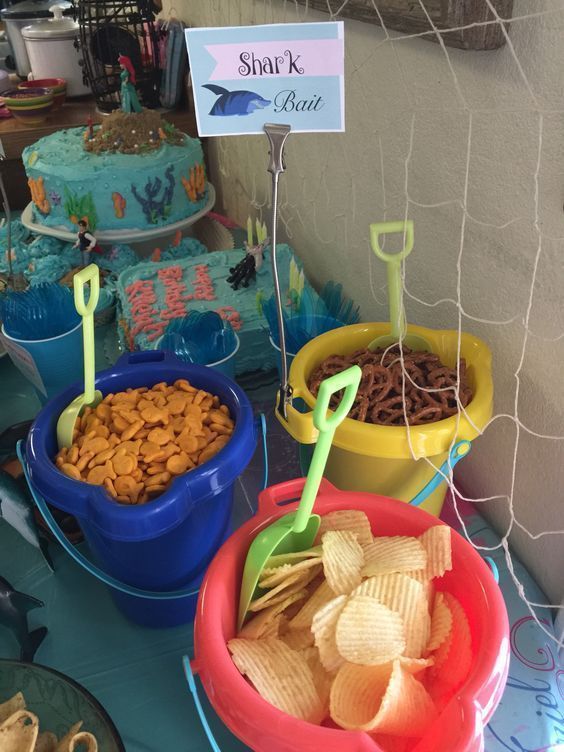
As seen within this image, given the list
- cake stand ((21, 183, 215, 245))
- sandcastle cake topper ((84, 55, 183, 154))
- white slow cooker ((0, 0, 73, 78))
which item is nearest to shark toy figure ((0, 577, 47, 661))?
cake stand ((21, 183, 215, 245))

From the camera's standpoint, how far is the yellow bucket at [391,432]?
0.53m

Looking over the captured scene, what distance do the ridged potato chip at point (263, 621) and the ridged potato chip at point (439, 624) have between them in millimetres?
105

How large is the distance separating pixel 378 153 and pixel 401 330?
25 centimetres

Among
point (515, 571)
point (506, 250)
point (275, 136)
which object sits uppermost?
point (275, 136)

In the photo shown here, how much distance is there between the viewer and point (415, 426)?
1.76 ft

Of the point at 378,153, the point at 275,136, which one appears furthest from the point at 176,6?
the point at 275,136

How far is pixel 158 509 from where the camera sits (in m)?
0.48

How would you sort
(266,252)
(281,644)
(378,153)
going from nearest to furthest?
(281,644)
(378,153)
(266,252)

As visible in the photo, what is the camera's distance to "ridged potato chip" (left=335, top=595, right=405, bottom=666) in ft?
1.37

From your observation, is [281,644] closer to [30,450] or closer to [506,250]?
[30,450]

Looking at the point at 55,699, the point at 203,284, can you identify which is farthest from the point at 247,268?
the point at 55,699

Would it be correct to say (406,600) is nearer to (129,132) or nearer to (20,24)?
(129,132)

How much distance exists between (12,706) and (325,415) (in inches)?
12.1

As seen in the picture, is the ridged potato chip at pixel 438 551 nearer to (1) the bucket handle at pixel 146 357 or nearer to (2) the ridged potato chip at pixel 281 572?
(2) the ridged potato chip at pixel 281 572
